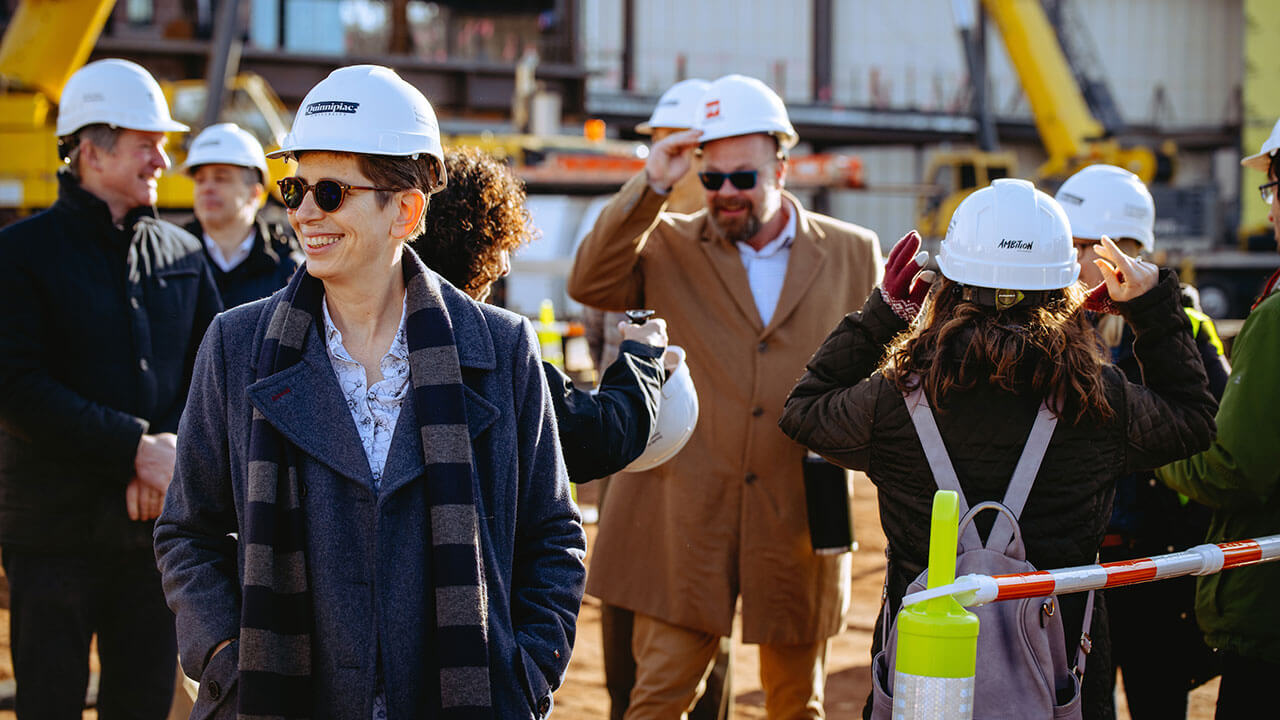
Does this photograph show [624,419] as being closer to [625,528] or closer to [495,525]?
[495,525]

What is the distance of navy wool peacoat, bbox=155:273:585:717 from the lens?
81.7 inches

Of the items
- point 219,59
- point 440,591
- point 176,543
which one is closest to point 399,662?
point 440,591

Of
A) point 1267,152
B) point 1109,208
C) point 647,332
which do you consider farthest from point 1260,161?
point 647,332

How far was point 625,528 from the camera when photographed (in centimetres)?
406

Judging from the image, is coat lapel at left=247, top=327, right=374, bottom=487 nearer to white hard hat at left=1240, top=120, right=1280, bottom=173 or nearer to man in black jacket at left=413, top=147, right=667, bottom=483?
man in black jacket at left=413, top=147, right=667, bottom=483

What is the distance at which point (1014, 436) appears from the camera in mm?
2576

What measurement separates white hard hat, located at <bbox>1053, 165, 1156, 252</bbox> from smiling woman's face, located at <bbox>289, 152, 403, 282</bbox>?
261cm

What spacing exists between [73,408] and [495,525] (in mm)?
1919

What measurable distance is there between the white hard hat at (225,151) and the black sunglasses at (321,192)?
10.5 feet

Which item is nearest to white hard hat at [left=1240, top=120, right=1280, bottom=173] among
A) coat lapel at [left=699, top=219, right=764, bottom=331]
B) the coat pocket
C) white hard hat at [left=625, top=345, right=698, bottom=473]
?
coat lapel at [left=699, top=219, right=764, bottom=331]

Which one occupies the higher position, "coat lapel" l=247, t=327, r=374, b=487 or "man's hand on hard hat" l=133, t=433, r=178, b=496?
"coat lapel" l=247, t=327, r=374, b=487

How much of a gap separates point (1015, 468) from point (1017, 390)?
0.16 metres

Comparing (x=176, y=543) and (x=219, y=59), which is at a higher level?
(x=219, y=59)

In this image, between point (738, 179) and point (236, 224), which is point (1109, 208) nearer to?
point (738, 179)
